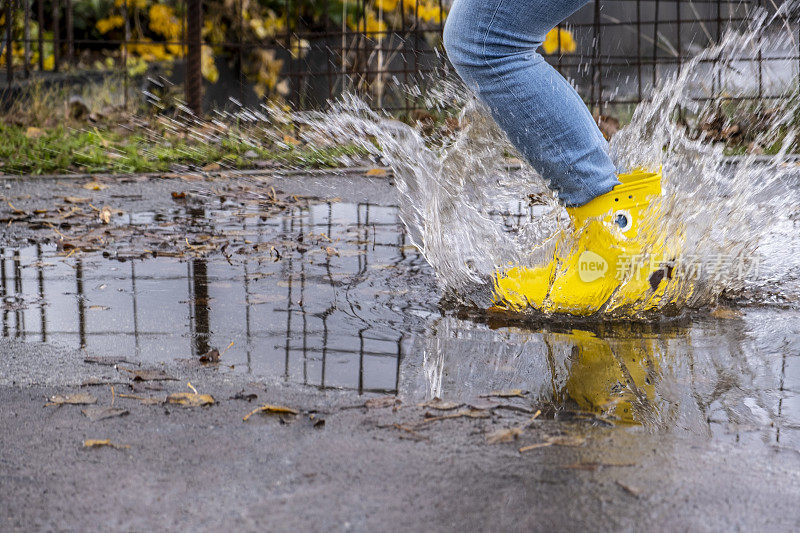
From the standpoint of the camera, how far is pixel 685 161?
10.6 feet

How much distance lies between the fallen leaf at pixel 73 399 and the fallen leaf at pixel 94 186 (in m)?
3.56

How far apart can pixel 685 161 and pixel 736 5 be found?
6971 mm

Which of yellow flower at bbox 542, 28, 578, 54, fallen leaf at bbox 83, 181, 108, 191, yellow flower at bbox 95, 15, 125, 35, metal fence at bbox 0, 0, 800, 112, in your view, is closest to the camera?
fallen leaf at bbox 83, 181, 108, 191

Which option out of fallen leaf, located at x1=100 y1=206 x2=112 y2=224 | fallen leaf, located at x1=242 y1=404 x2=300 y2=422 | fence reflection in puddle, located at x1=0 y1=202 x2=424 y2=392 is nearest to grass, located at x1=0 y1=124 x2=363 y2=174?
fallen leaf, located at x1=100 y1=206 x2=112 y2=224

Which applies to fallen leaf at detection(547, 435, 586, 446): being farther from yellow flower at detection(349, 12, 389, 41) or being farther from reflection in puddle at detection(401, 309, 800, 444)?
yellow flower at detection(349, 12, 389, 41)

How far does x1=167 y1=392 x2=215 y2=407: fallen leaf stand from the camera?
1970mm

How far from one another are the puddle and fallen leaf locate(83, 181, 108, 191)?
1826 millimetres

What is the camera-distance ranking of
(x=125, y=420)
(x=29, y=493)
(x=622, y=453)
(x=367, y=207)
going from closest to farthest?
1. (x=29, y=493)
2. (x=622, y=453)
3. (x=125, y=420)
4. (x=367, y=207)

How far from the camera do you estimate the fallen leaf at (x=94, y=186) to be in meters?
5.39

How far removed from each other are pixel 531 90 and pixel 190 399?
1194mm

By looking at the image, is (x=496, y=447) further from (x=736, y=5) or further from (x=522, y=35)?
(x=736, y=5)

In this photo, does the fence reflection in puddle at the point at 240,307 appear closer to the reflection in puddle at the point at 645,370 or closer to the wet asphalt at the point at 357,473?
the reflection in puddle at the point at 645,370

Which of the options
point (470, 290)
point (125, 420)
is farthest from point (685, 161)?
point (125, 420)

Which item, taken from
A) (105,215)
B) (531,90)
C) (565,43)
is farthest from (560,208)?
(565,43)
